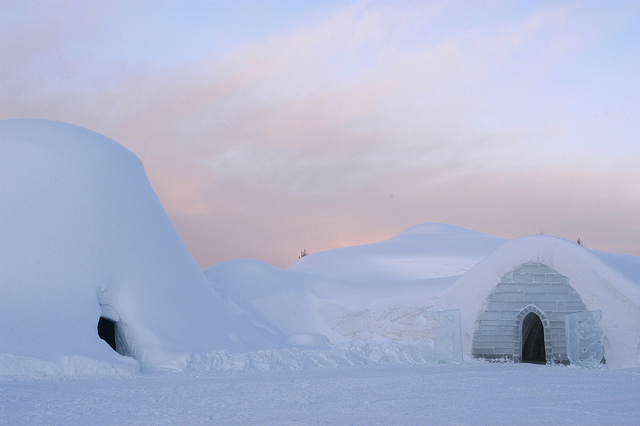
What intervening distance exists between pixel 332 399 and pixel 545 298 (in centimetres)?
1010

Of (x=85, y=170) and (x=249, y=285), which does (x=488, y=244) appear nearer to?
(x=249, y=285)

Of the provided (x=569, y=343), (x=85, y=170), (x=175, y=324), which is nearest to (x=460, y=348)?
(x=569, y=343)

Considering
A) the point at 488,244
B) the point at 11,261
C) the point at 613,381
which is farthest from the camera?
the point at 488,244

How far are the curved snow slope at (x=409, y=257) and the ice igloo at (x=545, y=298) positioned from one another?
8.26 meters

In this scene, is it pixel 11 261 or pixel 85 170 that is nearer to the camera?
pixel 11 261

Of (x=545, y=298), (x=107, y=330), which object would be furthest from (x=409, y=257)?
(x=107, y=330)

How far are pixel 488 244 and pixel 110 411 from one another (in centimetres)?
2740

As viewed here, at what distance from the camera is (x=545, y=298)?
688 inches

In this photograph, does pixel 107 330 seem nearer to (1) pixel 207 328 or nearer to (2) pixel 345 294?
(1) pixel 207 328

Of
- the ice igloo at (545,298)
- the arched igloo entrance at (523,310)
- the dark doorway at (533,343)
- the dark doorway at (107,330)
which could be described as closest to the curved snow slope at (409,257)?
the dark doorway at (533,343)

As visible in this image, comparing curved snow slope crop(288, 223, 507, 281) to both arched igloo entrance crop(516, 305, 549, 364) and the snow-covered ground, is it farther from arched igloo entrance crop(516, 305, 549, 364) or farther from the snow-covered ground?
the snow-covered ground

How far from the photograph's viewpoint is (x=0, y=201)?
1549 cm

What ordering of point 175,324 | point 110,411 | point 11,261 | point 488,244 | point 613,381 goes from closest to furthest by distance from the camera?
point 110,411
point 613,381
point 11,261
point 175,324
point 488,244

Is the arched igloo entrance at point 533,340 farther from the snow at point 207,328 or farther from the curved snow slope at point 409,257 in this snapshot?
the curved snow slope at point 409,257
